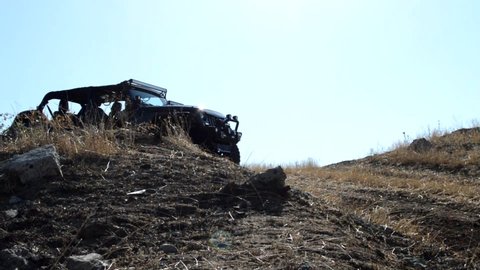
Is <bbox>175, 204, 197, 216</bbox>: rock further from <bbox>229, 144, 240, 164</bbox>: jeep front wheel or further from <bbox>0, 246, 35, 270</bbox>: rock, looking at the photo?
<bbox>229, 144, 240, 164</bbox>: jeep front wheel

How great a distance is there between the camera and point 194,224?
409cm

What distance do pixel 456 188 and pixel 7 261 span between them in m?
5.62

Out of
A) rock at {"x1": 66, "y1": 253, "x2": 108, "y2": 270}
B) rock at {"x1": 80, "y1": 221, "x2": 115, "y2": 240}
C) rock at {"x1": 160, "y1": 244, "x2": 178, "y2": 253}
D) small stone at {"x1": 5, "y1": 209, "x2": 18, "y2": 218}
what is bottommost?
rock at {"x1": 66, "y1": 253, "x2": 108, "y2": 270}

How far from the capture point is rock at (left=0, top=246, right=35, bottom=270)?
141 inches

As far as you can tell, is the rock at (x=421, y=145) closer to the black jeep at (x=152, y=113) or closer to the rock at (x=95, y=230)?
the black jeep at (x=152, y=113)

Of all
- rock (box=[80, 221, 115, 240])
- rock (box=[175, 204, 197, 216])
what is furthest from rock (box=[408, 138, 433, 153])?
rock (box=[80, 221, 115, 240])

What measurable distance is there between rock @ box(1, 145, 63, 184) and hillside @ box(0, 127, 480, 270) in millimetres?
79

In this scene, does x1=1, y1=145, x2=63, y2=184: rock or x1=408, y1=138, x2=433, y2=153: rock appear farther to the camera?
x1=408, y1=138, x2=433, y2=153: rock

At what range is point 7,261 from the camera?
11.8 ft

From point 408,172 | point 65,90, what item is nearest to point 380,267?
point 408,172

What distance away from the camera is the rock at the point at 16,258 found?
3.57m

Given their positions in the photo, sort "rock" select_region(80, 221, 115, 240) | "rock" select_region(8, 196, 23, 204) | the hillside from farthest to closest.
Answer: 1. "rock" select_region(8, 196, 23, 204)
2. "rock" select_region(80, 221, 115, 240)
3. the hillside

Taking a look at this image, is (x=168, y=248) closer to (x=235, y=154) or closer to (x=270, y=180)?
(x=270, y=180)

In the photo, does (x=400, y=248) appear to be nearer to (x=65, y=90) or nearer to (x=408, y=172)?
(x=408, y=172)
